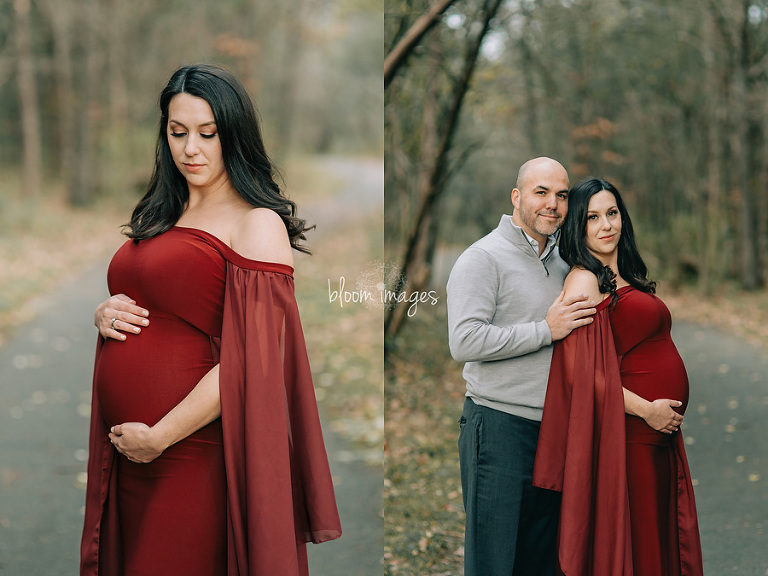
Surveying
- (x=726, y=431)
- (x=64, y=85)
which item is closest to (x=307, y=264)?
(x=64, y=85)

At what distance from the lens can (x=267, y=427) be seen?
6.64 ft

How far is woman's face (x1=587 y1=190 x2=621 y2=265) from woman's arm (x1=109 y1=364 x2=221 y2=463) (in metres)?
1.19

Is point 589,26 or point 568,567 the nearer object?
point 568,567

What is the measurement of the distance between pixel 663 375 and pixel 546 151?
7.28 ft

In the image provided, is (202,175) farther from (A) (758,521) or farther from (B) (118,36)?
(B) (118,36)

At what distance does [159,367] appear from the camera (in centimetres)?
209

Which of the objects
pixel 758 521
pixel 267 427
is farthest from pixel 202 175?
pixel 758 521

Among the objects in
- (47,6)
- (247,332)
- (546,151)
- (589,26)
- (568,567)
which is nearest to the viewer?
(247,332)

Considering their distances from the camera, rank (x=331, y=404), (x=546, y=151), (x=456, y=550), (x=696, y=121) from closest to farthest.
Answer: (x=456, y=550) → (x=546, y=151) → (x=696, y=121) → (x=331, y=404)

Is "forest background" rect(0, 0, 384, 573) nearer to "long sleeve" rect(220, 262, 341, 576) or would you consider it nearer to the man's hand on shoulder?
the man's hand on shoulder

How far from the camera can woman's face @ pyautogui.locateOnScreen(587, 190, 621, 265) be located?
2.38 m

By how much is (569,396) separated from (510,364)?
21cm

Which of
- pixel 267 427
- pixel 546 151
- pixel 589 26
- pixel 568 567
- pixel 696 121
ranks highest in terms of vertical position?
pixel 589 26

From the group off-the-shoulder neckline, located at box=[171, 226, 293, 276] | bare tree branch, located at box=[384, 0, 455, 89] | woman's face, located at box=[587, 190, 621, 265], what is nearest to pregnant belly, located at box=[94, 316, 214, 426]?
off-the-shoulder neckline, located at box=[171, 226, 293, 276]
